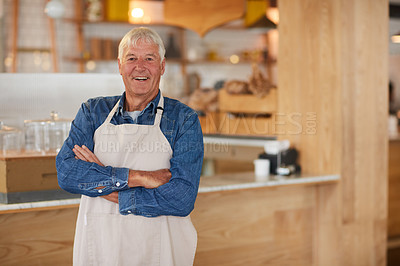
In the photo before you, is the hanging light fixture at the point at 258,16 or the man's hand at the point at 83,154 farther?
the hanging light fixture at the point at 258,16

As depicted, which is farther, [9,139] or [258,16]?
[258,16]

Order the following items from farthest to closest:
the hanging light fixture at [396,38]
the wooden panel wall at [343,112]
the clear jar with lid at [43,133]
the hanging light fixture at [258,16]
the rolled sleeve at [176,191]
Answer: the hanging light fixture at [258,16], the hanging light fixture at [396,38], the wooden panel wall at [343,112], the clear jar with lid at [43,133], the rolled sleeve at [176,191]

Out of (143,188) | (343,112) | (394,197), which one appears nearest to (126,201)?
(143,188)

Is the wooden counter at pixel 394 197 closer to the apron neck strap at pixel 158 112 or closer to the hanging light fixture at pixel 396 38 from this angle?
the hanging light fixture at pixel 396 38

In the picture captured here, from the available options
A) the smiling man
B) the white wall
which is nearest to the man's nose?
the smiling man

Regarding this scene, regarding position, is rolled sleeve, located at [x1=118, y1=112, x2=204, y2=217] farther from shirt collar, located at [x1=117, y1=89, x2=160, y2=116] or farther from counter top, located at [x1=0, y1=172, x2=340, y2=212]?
counter top, located at [x1=0, y1=172, x2=340, y2=212]

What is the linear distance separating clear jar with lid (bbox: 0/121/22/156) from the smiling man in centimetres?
67

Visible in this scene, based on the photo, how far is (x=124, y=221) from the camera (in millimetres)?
1970

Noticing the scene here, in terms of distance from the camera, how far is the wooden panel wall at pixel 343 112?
3186 millimetres

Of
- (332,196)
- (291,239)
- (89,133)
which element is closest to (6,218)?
(89,133)

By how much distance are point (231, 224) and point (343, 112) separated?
104 centimetres

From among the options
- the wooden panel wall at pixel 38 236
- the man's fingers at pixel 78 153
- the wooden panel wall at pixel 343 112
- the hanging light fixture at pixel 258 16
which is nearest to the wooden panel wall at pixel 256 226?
the wooden panel wall at pixel 343 112

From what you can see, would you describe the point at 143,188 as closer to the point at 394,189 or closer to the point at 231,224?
the point at 231,224

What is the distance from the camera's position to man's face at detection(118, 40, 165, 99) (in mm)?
1913
